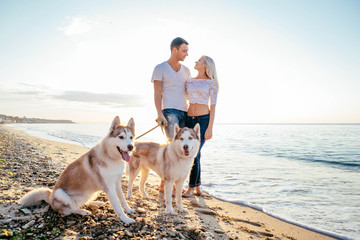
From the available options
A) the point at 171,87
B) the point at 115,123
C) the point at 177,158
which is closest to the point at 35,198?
the point at 115,123

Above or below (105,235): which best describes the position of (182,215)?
below

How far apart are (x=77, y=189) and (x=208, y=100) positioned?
10.6 feet

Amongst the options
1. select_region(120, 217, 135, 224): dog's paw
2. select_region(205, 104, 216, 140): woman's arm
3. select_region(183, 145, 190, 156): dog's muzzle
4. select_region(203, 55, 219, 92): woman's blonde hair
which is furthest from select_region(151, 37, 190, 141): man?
select_region(120, 217, 135, 224): dog's paw

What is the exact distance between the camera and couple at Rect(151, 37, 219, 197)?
16.0 feet

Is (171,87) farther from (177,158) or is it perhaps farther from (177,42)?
(177,158)

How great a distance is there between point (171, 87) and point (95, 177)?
2478 millimetres

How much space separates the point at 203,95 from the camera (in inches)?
196

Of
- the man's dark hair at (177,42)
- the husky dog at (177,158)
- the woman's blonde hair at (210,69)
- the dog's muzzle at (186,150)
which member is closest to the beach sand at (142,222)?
the husky dog at (177,158)

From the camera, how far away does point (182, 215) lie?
409 cm

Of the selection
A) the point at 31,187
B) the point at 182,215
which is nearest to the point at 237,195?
the point at 182,215

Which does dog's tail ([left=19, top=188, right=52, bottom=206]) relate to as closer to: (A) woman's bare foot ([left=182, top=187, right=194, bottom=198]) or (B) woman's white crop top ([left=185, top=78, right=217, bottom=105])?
(A) woman's bare foot ([left=182, top=187, right=194, bottom=198])

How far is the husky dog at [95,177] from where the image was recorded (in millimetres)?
3299

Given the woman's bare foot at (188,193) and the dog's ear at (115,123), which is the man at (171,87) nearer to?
the dog's ear at (115,123)

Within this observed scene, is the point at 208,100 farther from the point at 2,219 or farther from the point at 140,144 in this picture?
the point at 2,219
